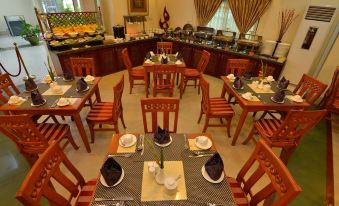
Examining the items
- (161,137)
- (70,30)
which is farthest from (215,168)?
(70,30)

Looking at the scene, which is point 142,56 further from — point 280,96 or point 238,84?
point 280,96

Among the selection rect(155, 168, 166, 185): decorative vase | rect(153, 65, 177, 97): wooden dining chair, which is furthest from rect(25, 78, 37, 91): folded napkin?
rect(155, 168, 166, 185): decorative vase

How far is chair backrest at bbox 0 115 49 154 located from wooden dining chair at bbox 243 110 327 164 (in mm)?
2641

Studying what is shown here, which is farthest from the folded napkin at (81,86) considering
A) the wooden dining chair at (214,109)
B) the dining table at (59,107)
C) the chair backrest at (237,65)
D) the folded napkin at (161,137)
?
the chair backrest at (237,65)

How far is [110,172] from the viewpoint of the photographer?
1257mm

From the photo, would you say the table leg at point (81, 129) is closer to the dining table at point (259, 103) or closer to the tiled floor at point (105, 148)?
the tiled floor at point (105, 148)

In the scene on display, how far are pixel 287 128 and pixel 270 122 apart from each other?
0.45 metres

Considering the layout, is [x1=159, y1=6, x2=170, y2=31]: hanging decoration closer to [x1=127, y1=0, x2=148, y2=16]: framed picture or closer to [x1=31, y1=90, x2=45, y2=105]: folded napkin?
[x1=127, y1=0, x2=148, y2=16]: framed picture

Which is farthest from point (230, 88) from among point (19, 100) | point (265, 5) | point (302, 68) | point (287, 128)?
point (19, 100)

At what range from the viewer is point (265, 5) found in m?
3.97

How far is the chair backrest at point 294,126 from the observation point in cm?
185

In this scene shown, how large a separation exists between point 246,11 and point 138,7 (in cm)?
300

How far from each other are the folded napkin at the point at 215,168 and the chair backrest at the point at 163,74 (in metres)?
2.24

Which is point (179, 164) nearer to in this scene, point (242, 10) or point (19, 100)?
point (19, 100)
